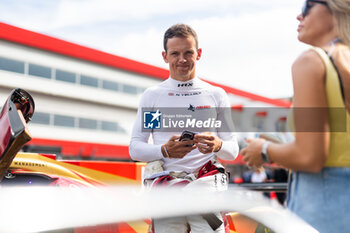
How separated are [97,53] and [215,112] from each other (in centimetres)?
2497

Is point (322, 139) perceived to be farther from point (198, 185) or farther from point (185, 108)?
point (185, 108)

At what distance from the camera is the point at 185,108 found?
223cm

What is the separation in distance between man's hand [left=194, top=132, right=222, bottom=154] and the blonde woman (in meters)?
0.47

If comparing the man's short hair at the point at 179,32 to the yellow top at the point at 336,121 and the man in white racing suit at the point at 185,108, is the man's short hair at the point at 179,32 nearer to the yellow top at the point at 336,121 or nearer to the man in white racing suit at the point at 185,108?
the man in white racing suit at the point at 185,108

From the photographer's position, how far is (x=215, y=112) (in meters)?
2.26

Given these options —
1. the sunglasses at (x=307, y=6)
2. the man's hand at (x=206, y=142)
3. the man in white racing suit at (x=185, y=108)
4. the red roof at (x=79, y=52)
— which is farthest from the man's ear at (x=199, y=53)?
the red roof at (x=79, y=52)

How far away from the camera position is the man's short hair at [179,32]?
7.32ft

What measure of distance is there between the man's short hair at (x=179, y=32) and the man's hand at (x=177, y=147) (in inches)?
23.2

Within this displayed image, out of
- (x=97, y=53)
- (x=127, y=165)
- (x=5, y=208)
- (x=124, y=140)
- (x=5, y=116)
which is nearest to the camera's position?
(x=5, y=208)

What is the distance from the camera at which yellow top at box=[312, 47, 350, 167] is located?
137 centimetres

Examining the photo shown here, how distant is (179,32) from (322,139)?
1142mm

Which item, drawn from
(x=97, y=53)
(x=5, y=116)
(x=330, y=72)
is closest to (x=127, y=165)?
(x=5, y=116)

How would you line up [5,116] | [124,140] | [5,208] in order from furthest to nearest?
[124,140] → [5,116] → [5,208]

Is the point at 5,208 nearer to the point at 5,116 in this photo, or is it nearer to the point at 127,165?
the point at 5,116
